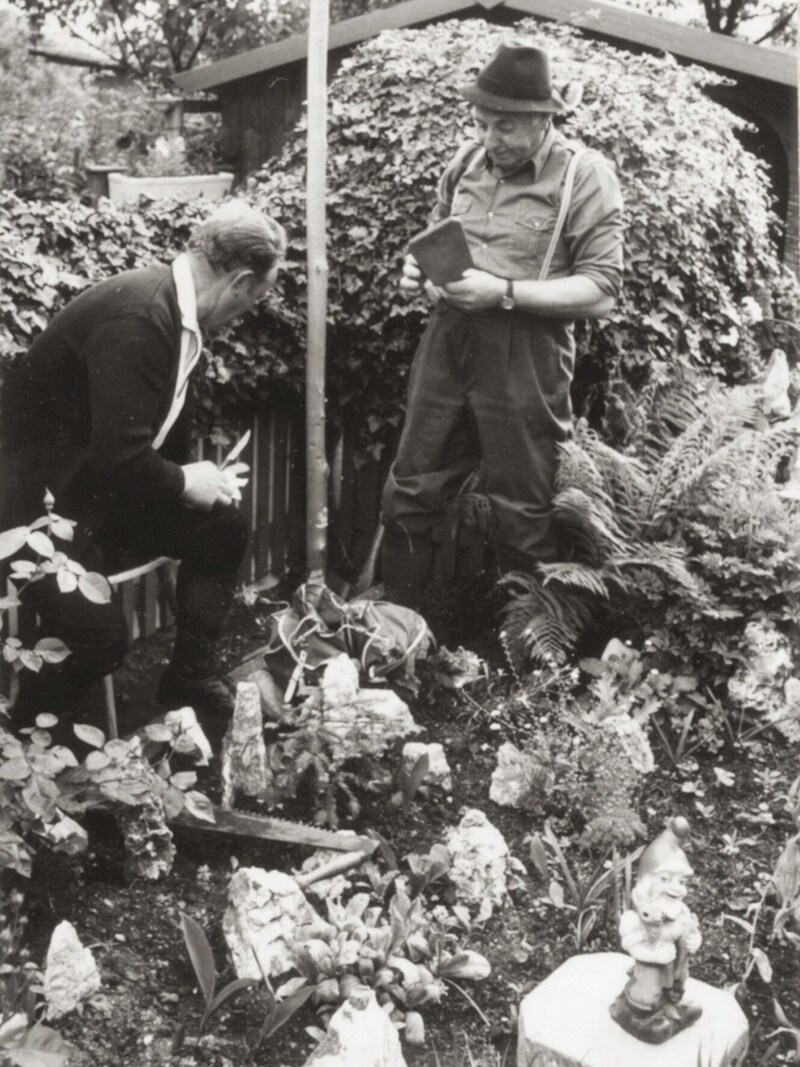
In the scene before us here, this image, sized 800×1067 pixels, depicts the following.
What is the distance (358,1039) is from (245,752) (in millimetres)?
1322

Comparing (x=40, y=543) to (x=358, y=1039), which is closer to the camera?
(x=358, y=1039)

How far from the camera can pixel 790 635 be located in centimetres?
454

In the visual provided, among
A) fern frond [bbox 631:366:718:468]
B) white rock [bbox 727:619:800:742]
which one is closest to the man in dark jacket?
white rock [bbox 727:619:800:742]

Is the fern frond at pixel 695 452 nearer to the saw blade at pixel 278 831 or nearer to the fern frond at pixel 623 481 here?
the fern frond at pixel 623 481

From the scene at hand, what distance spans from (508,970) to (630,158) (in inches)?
158

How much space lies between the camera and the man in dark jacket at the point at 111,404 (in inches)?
139

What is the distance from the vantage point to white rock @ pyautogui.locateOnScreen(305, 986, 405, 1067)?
2.52 metres

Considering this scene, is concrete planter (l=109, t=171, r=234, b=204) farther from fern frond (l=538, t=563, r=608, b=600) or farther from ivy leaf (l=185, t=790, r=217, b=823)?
ivy leaf (l=185, t=790, r=217, b=823)

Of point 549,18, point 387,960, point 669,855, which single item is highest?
point 549,18

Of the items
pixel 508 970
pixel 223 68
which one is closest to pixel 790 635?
pixel 508 970

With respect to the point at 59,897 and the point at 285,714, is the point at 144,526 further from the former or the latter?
the point at 59,897

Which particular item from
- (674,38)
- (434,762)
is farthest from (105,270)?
(674,38)

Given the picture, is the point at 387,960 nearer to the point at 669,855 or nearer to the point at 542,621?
the point at 669,855

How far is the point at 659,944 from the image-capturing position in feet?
8.16
